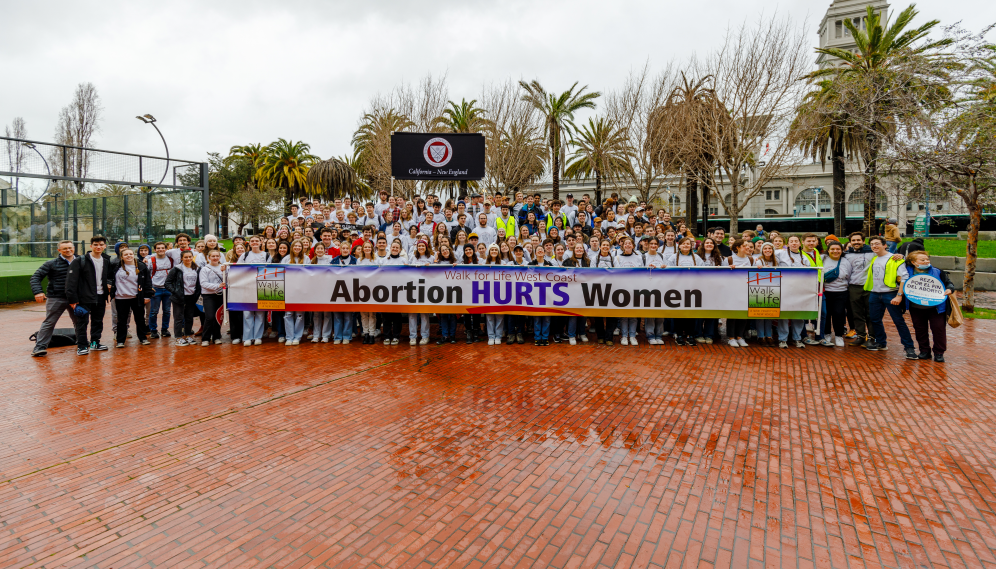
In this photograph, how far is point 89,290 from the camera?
8.05 meters

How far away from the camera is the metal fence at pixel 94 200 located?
619 inches

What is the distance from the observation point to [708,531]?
10.6 ft

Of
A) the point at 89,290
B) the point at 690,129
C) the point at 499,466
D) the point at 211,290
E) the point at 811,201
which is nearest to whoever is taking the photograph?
the point at 499,466

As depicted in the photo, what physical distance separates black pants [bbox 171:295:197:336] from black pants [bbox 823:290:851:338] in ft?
37.1

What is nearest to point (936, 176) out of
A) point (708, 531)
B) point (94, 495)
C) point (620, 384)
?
point (620, 384)

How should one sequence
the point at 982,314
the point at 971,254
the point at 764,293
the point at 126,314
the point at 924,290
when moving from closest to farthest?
the point at 924,290 < the point at 764,293 < the point at 126,314 < the point at 982,314 < the point at 971,254

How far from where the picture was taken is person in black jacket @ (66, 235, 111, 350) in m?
7.91

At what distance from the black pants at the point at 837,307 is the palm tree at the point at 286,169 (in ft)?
146

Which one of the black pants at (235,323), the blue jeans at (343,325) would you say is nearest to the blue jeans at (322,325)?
the blue jeans at (343,325)

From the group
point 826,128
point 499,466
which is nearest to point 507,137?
point 826,128

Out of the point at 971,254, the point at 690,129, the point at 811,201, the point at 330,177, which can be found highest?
the point at 811,201

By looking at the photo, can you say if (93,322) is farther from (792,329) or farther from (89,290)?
(792,329)

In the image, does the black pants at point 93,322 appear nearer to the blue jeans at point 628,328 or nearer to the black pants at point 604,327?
the black pants at point 604,327

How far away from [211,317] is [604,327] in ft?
23.0
